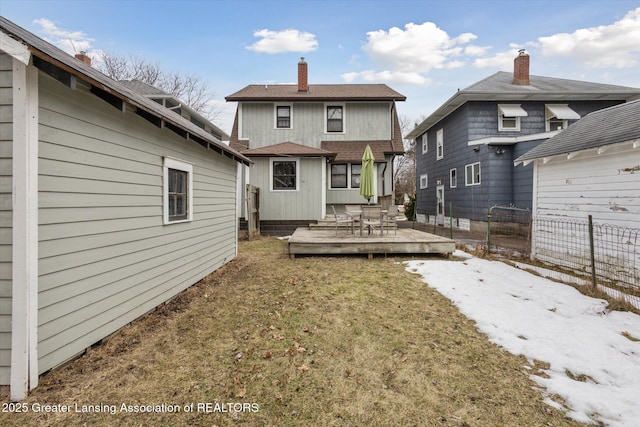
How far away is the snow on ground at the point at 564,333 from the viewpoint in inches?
89.6

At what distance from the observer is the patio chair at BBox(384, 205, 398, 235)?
8930 millimetres

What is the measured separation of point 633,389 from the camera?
2395mm

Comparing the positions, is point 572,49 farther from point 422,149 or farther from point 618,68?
point 422,149

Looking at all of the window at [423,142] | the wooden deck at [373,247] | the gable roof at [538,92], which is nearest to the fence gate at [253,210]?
the wooden deck at [373,247]

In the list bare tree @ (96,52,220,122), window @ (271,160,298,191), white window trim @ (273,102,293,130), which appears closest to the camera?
window @ (271,160,298,191)

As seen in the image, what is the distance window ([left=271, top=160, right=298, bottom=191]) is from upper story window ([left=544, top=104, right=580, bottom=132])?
474 inches

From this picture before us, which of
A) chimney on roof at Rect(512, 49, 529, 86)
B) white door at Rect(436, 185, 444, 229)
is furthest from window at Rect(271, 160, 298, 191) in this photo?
chimney on roof at Rect(512, 49, 529, 86)

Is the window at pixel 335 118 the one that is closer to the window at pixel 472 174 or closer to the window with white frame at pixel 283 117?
the window with white frame at pixel 283 117

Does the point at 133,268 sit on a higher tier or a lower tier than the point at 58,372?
higher

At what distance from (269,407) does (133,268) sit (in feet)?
8.85

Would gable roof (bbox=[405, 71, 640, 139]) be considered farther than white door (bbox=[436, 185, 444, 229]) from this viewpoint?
No

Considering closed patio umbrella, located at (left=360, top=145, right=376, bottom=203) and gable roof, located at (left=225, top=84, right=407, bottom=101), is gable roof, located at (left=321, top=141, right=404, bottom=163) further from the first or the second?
closed patio umbrella, located at (left=360, top=145, right=376, bottom=203)

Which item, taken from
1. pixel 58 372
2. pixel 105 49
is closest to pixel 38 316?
pixel 58 372

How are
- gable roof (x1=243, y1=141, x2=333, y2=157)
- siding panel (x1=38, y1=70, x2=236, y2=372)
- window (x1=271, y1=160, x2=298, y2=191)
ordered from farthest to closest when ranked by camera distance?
window (x1=271, y1=160, x2=298, y2=191) < gable roof (x1=243, y1=141, x2=333, y2=157) < siding panel (x1=38, y1=70, x2=236, y2=372)
